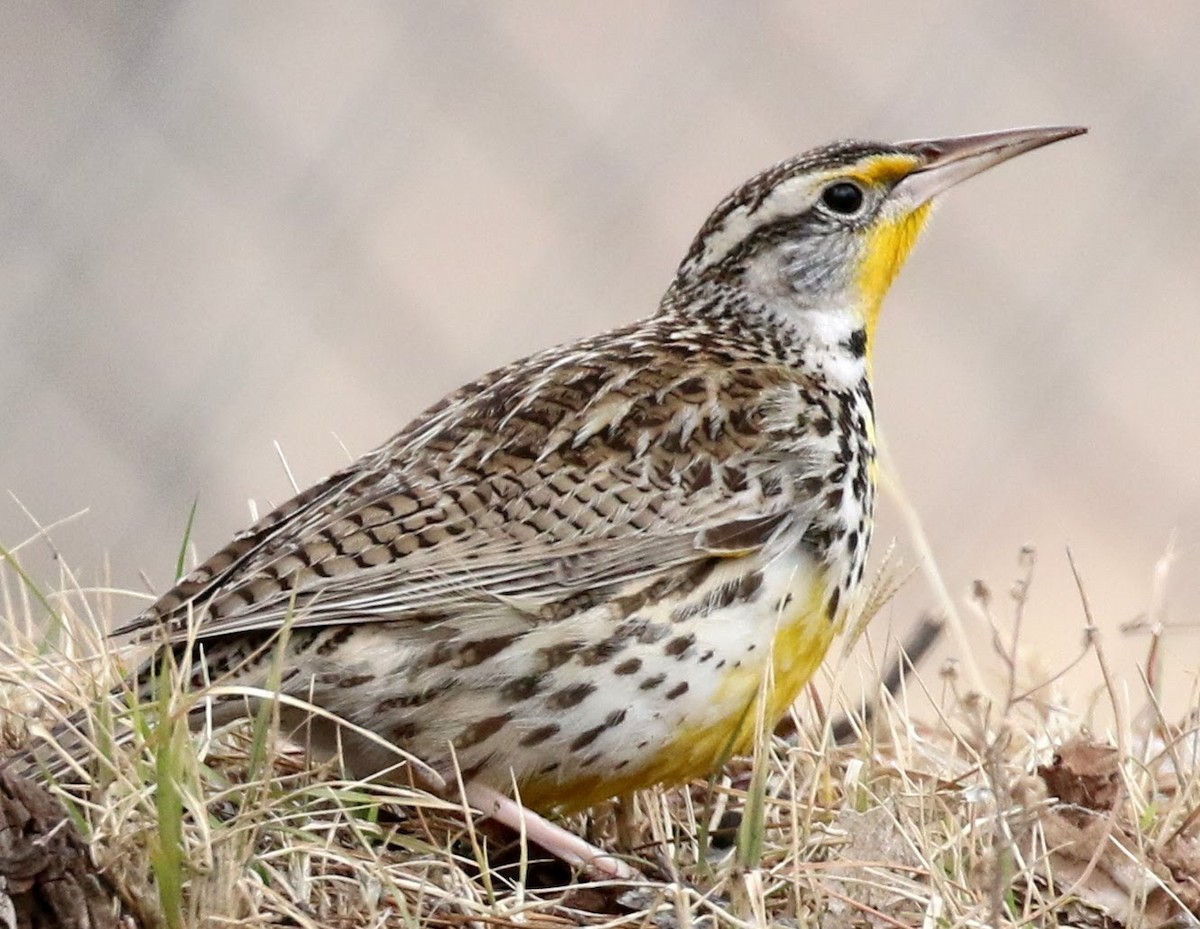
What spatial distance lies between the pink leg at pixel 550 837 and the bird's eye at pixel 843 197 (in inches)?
42.9

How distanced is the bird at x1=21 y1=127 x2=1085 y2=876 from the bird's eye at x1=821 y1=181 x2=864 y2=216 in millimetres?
314

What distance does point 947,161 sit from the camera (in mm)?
3248

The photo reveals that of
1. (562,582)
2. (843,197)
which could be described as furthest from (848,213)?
(562,582)

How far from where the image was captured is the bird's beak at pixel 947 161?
3244 millimetres

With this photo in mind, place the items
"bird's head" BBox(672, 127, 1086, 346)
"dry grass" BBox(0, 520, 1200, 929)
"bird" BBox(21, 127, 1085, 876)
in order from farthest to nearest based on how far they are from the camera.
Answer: "bird's head" BBox(672, 127, 1086, 346) → "bird" BBox(21, 127, 1085, 876) → "dry grass" BBox(0, 520, 1200, 929)

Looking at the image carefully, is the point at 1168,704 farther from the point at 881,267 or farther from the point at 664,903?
the point at 664,903

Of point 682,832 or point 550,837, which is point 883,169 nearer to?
point 682,832

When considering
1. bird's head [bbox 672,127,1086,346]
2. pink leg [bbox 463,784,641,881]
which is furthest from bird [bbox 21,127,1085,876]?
bird's head [bbox 672,127,1086,346]

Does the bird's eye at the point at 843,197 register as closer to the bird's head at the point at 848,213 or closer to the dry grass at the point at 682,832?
the bird's head at the point at 848,213

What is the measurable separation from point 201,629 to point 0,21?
4628 mm

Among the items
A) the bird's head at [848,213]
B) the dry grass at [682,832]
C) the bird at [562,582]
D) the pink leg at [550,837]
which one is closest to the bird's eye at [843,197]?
the bird's head at [848,213]

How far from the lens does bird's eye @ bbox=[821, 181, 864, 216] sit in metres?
3.25

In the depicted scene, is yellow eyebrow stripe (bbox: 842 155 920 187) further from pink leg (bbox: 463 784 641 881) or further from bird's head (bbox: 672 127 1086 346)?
pink leg (bbox: 463 784 641 881)

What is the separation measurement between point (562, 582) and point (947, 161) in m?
1.02
